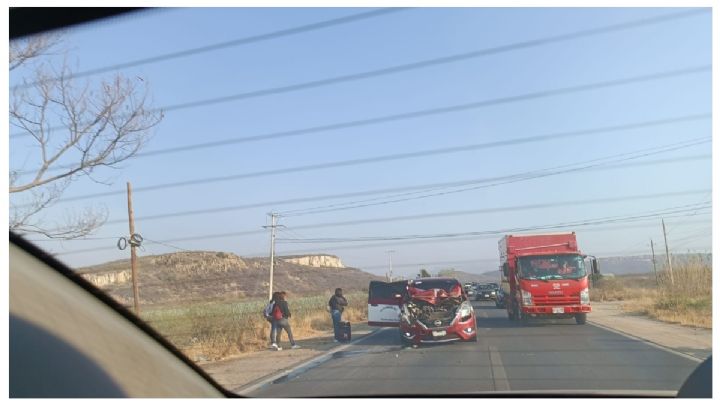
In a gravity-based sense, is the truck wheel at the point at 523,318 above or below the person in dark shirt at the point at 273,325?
below

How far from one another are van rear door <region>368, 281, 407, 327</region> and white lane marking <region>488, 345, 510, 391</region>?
11.8ft

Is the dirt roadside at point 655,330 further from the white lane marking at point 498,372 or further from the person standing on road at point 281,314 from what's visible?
the person standing on road at point 281,314

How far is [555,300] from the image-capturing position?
52.8 ft

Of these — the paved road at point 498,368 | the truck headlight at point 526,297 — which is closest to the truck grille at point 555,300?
the truck headlight at point 526,297

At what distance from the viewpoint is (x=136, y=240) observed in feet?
31.4

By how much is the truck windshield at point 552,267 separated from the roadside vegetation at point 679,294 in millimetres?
2684

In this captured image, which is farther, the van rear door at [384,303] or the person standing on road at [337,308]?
the van rear door at [384,303]

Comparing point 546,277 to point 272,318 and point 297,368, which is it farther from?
point 297,368

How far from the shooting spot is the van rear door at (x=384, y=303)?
13.3m

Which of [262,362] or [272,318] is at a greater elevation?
[272,318]

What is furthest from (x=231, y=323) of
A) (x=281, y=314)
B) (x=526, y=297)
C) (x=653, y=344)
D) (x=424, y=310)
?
(x=526, y=297)

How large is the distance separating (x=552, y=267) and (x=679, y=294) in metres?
8.61

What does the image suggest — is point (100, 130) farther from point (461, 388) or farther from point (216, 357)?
point (461, 388)

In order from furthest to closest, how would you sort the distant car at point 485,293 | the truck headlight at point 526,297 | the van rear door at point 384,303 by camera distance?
the distant car at point 485,293 < the truck headlight at point 526,297 < the van rear door at point 384,303
